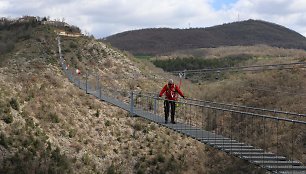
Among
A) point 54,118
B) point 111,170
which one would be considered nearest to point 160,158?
point 111,170

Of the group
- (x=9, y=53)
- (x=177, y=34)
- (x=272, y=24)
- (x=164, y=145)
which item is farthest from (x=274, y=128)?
(x=272, y=24)

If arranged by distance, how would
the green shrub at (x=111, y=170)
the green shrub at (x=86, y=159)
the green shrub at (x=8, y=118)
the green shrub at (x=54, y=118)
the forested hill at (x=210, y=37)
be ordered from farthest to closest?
the forested hill at (x=210, y=37)
the green shrub at (x=54, y=118)
the green shrub at (x=111, y=170)
the green shrub at (x=86, y=159)
the green shrub at (x=8, y=118)

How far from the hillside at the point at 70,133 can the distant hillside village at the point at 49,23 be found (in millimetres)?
5819

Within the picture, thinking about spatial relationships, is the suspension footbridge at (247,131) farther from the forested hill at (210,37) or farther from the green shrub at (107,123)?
the forested hill at (210,37)

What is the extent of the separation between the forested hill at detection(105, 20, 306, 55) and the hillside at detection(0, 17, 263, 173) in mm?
58866

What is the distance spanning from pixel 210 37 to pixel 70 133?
286ft

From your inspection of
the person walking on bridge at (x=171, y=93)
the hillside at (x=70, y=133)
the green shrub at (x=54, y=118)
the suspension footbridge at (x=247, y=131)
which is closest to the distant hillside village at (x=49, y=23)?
the suspension footbridge at (x=247, y=131)

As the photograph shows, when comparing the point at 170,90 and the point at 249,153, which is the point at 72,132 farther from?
the point at 249,153

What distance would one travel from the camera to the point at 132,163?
2170 cm

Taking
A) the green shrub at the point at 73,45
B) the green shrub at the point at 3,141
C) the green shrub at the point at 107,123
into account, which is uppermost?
the green shrub at the point at 73,45

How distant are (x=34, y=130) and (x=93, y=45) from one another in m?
15.8

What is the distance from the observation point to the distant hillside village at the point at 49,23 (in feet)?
120

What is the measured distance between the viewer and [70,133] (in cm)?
2097

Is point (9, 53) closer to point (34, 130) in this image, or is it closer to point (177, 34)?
point (34, 130)
